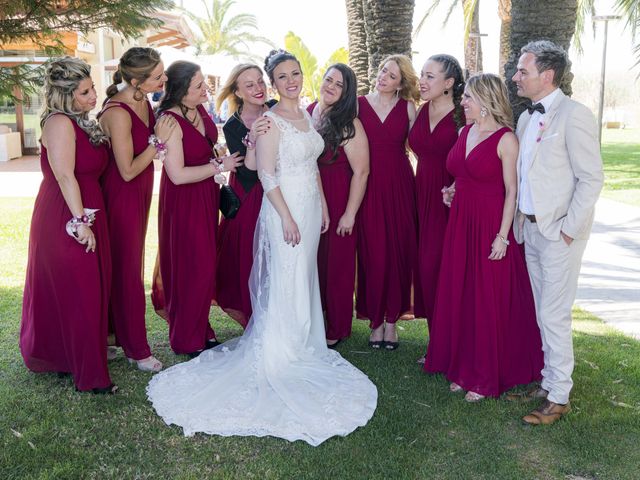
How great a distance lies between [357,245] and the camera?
5.80 meters

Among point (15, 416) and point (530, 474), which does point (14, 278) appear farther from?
point (530, 474)

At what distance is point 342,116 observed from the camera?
523cm

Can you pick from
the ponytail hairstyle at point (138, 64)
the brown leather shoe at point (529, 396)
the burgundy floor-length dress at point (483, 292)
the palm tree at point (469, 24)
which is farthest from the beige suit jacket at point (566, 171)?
the palm tree at point (469, 24)

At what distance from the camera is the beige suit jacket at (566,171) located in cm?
406

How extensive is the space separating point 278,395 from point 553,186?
2238 mm

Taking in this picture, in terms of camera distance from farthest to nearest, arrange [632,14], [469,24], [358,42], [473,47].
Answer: [473,47], [469,24], [632,14], [358,42]

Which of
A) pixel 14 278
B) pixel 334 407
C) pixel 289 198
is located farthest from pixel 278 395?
pixel 14 278

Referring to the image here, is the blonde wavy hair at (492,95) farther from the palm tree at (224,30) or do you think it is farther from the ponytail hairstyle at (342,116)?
the palm tree at (224,30)

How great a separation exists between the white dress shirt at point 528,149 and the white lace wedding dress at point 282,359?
4.70ft

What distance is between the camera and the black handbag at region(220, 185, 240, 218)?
5.36m

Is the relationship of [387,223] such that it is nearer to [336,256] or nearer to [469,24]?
[336,256]

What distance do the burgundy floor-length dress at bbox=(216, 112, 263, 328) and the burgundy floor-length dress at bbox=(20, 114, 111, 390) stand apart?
1.20 metres

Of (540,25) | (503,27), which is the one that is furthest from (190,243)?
(503,27)

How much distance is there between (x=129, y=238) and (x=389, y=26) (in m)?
4.32
